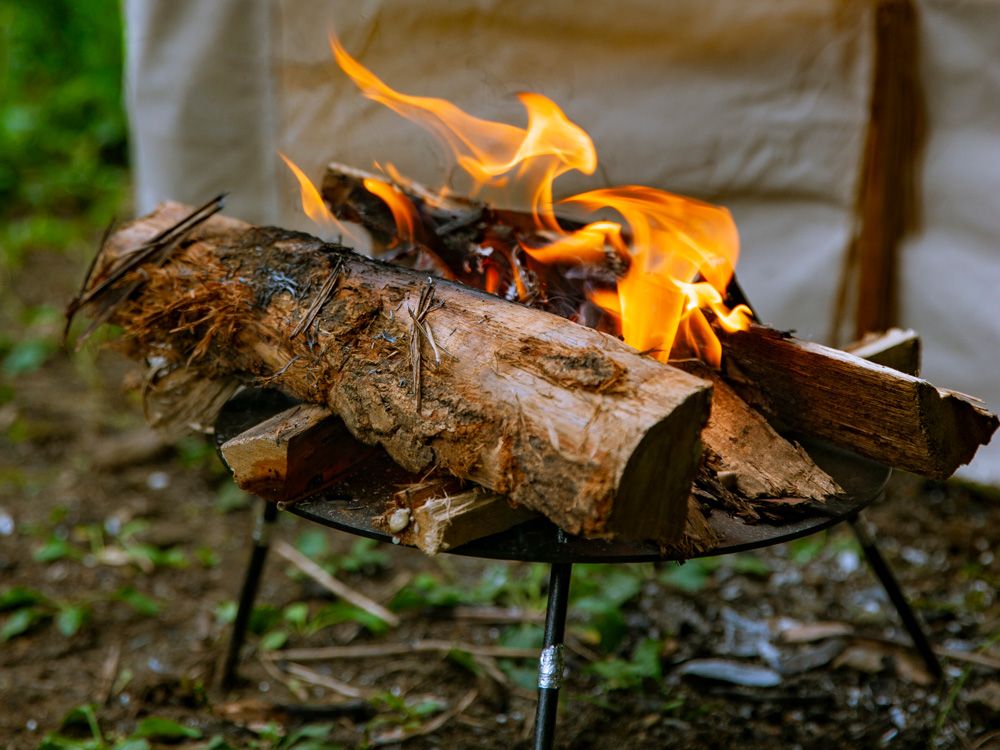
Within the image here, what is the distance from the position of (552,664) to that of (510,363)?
0.46 meters

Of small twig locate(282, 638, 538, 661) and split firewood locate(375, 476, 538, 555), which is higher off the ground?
split firewood locate(375, 476, 538, 555)

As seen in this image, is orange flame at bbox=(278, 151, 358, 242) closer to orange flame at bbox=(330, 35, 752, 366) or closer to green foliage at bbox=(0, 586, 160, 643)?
orange flame at bbox=(330, 35, 752, 366)

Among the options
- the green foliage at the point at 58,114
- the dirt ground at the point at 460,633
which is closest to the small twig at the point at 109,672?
the dirt ground at the point at 460,633

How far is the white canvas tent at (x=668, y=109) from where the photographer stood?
2.48 m

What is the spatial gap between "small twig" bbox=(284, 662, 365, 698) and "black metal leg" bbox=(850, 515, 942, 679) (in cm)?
119

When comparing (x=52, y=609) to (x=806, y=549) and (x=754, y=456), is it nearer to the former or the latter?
(x=754, y=456)

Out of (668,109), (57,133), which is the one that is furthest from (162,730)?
(57,133)

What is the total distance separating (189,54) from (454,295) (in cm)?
197

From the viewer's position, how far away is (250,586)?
189 centimetres

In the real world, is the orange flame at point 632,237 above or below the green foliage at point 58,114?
below

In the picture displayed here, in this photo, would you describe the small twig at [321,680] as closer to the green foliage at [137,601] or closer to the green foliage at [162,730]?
the green foliage at [162,730]

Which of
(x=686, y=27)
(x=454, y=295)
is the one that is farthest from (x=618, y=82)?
(x=454, y=295)

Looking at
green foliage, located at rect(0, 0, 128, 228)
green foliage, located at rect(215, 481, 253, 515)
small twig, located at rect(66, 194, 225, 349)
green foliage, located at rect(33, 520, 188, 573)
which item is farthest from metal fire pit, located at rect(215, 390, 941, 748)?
green foliage, located at rect(0, 0, 128, 228)

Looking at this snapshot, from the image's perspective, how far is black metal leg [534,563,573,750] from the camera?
4.11 ft
